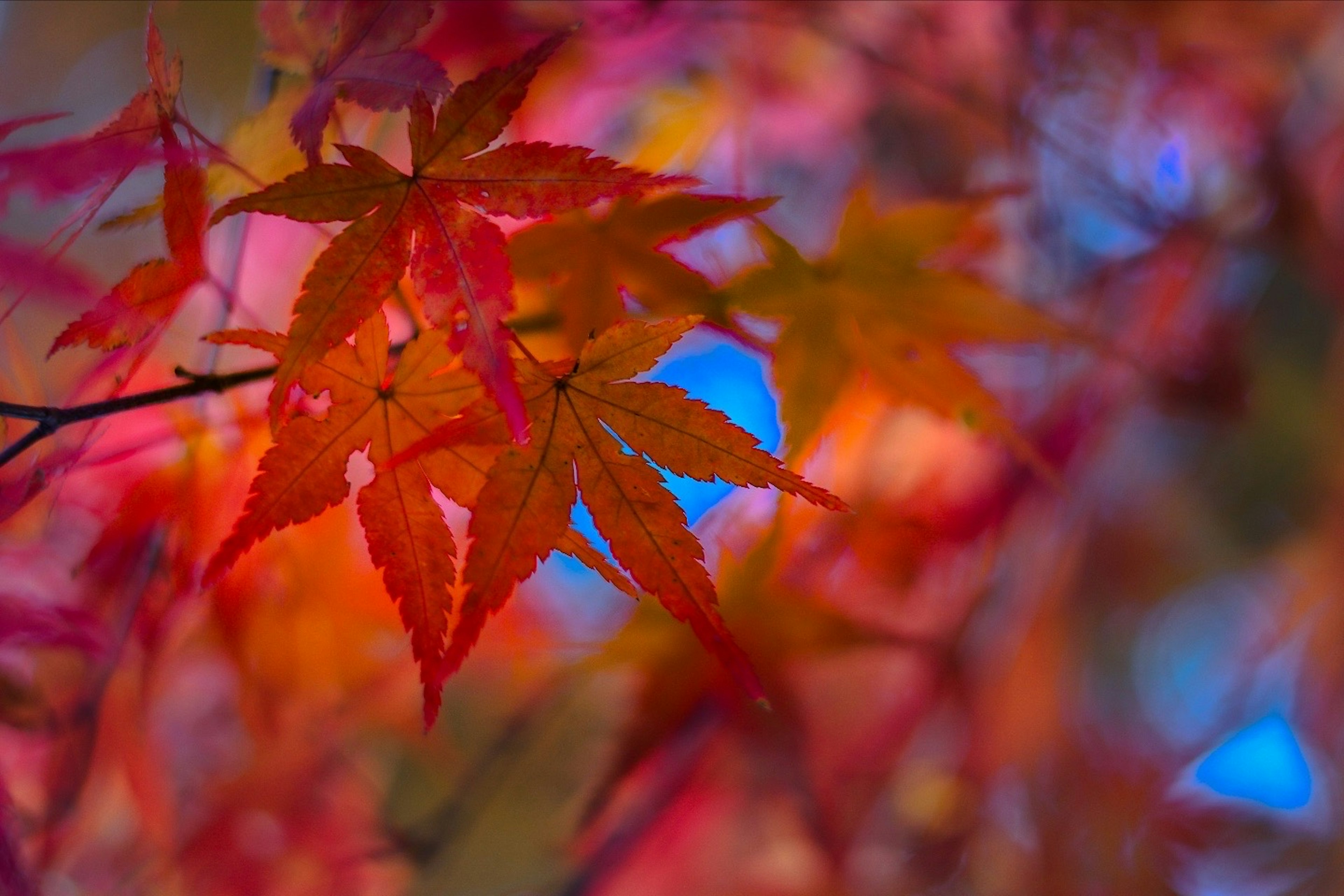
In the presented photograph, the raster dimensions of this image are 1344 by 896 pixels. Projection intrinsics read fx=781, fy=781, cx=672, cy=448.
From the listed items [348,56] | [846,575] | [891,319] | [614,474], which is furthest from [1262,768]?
[348,56]

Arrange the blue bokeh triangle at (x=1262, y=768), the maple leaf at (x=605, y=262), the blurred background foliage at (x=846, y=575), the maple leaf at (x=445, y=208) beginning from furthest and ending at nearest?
the blue bokeh triangle at (x=1262, y=768)
the blurred background foliage at (x=846, y=575)
the maple leaf at (x=605, y=262)
the maple leaf at (x=445, y=208)

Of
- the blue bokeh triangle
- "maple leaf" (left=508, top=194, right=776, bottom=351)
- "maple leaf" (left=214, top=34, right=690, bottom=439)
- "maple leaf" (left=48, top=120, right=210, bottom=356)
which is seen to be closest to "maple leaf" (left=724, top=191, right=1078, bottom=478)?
"maple leaf" (left=508, top=194, right=776, bottom=351)

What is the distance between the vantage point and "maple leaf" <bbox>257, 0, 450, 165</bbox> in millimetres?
322

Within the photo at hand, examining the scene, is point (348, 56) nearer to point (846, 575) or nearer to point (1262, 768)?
point (846, 575)

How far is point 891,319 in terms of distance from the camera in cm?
49

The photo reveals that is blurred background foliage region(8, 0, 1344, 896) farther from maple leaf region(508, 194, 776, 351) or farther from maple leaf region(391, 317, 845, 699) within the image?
maple leaf region(391, 317, 845, 699)

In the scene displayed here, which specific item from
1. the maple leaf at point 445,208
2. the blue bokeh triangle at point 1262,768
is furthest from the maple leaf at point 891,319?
the blue bokeh triangle at point 1262,768

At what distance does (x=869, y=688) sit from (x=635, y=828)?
297 millimetres

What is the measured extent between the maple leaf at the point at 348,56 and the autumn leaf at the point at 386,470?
87 millimetres

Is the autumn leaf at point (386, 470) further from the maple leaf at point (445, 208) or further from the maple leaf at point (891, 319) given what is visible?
the maple leaf at point (891, 319)

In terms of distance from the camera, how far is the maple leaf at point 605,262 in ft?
1.37

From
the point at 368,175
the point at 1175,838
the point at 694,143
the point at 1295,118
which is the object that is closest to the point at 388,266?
the point at 368,175

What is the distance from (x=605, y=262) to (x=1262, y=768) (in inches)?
34.2

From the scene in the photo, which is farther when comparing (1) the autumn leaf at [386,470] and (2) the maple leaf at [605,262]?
(2) the maple leaf at [605,262]
